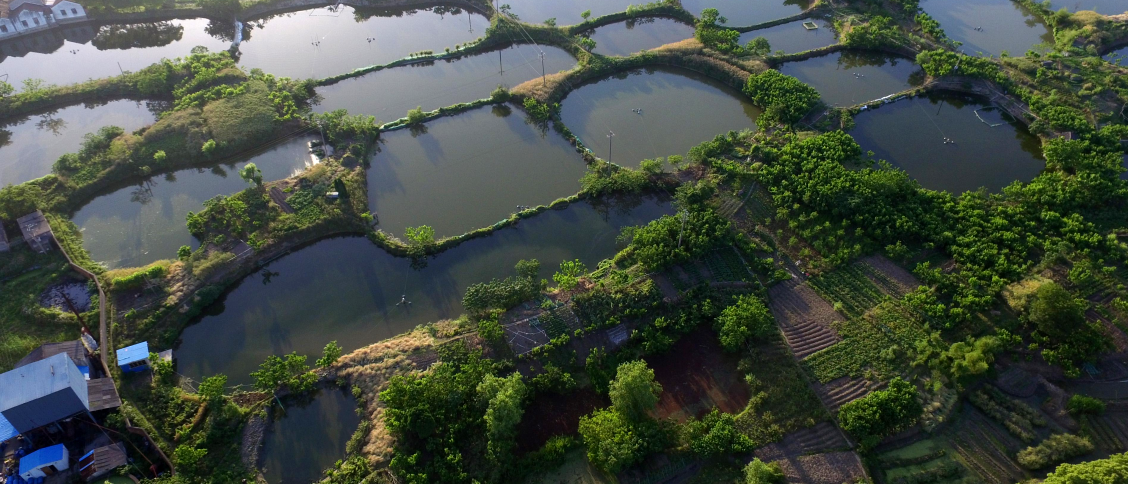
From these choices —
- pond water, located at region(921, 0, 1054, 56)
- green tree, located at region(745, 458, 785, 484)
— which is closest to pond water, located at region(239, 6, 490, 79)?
green tree, located at region(745, 458, 785, 484)

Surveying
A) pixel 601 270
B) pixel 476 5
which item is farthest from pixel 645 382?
pixel 476 5

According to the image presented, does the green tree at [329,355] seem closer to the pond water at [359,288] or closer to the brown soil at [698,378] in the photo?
the pond water at [359,288]

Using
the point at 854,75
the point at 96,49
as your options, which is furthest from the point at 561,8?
the point at 96,49

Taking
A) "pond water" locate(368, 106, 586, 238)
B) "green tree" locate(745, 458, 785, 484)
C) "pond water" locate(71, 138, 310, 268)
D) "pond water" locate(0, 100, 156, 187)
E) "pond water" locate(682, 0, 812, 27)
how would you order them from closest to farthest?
"green tree" locate(745, 458, 785, 484), "pond water" locate(71, 138, 310, 268), "pond water" locate(368, 106, 586, 238), "pond water" locate(0, 100, 156, 187), "pond water" locate(682, 0, 812, 27)

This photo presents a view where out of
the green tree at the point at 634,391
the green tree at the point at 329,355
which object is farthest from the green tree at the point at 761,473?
the green tree at the point at 329,355

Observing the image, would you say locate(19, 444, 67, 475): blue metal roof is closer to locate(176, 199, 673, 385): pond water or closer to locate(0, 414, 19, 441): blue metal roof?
locate(0, 414, 19, 441): blue metal roof

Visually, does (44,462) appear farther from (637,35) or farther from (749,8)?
(749,8)
